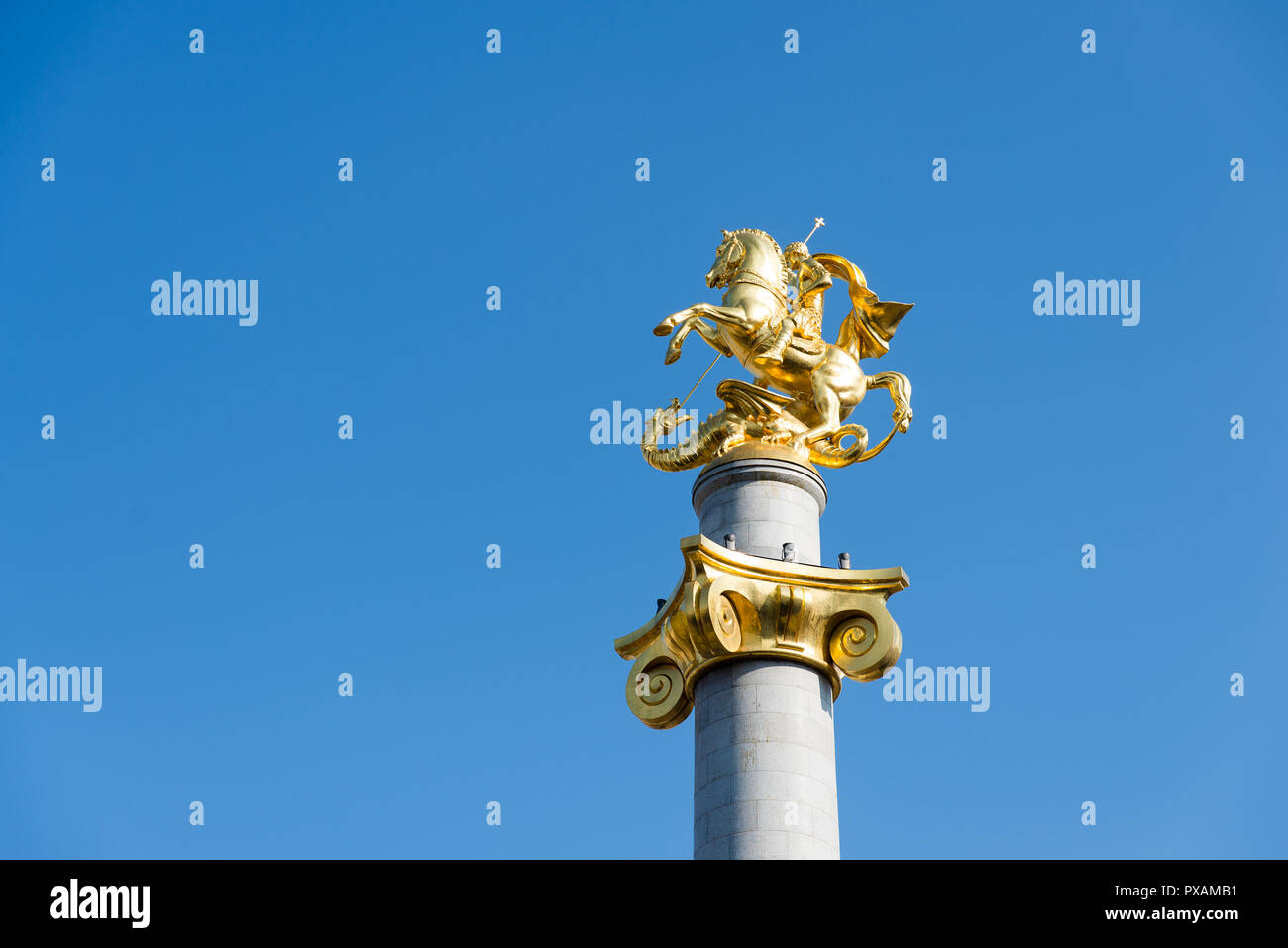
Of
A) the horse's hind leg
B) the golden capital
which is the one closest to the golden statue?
the horse's hind leg

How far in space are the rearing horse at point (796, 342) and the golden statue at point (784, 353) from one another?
2 cm

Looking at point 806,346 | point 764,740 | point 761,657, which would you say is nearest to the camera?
point 764,740

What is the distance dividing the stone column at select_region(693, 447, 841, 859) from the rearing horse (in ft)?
6.33

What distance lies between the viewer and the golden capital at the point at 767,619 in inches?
1134

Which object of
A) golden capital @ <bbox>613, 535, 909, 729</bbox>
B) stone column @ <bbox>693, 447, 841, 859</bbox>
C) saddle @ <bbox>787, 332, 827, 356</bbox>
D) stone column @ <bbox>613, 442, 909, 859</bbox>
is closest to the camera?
stone column @ <bbox>693, 447, 841, 859</bbox>

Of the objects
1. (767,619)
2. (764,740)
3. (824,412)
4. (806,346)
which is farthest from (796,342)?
(764,740)

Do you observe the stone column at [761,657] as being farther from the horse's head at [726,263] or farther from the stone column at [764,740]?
the horse's head at [726,263]

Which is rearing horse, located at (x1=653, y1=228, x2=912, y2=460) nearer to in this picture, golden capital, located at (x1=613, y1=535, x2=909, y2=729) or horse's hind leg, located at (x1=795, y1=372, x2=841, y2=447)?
horse's hind leg, located at (x1=795, y1=372, x2=841, y2=447)

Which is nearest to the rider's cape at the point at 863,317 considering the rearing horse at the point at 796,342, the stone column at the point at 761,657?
the rearing horse at the point at 796,342

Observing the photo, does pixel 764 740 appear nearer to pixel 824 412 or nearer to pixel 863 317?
pixel 824 412

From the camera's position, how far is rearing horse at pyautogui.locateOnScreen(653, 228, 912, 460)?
3216cm

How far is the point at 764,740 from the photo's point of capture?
27906mm

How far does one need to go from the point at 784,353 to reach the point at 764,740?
7.62m
